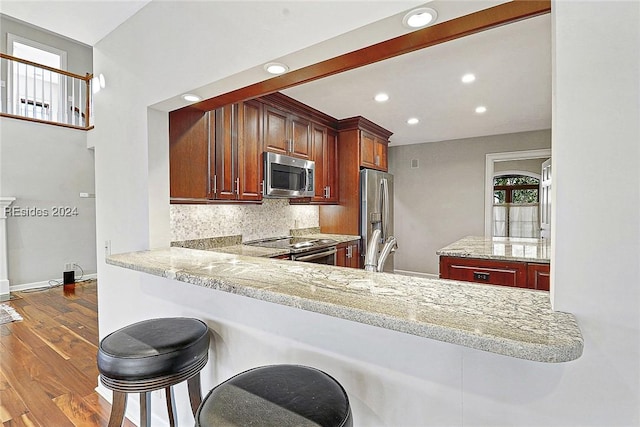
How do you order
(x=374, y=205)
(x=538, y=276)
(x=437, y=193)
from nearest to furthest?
1. (x=538, y=276)
2. (x=374, y=205)
3. (x=437, y=193)

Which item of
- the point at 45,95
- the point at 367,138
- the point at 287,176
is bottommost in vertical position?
the point at 287,176

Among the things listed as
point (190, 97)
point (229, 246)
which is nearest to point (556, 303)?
point (190, 97)

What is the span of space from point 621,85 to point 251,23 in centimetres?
129

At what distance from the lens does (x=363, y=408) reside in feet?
3.57

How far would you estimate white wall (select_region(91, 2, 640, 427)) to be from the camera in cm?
73

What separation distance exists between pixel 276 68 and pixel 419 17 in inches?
25.0

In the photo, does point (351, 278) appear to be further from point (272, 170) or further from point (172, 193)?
point (272, 170)

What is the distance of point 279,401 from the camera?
940 mm

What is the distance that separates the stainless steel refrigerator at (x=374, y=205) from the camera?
428 cm

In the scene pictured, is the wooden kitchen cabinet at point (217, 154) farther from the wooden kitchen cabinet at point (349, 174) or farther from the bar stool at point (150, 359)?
the wooden kitchen cabinet at point (349, 174)

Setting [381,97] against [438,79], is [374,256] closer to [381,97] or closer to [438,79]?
[438,79]

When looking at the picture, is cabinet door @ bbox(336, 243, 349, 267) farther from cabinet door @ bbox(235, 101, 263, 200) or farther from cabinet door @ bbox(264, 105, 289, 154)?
cabinet door @ bbox(264, 105, 289, 154)

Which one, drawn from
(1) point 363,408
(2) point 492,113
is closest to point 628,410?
(1) point 363,408

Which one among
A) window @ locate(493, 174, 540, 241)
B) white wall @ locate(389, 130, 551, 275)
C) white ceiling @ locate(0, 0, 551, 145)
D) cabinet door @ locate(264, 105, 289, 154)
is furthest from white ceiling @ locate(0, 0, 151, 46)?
window @ locate(493, 174, 540, 241)
